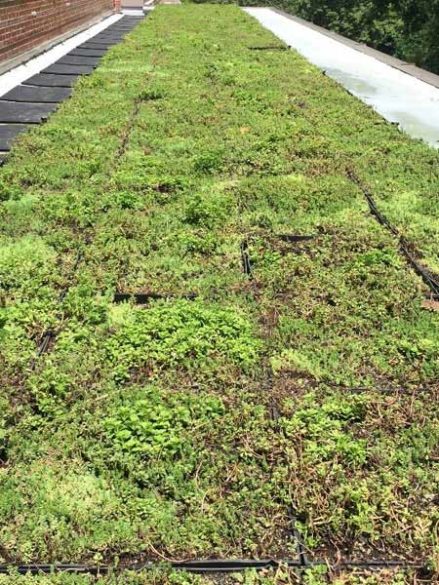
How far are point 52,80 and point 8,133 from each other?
3682mm

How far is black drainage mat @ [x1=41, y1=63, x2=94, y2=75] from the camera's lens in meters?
11.5

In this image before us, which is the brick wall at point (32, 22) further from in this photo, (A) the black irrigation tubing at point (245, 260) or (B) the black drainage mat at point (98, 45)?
(A) the black irrigation tubing at point (245, 260)

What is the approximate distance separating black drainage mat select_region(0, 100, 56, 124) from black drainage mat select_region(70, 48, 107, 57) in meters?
5.43

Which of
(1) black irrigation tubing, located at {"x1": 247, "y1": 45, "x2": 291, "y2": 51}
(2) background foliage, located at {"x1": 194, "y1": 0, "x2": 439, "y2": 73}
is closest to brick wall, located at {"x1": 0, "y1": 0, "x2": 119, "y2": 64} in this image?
(1) black irrigation tubing, located at {"x1": 247, "y1": 45, "x2": 291, "y2": 51}

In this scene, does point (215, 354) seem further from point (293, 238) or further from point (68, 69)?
point (68, 69)

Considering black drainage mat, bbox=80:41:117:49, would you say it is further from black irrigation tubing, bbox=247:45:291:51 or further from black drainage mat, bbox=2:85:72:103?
black drainage mat, bbox=2:85:72:103

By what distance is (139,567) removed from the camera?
2.33 meters

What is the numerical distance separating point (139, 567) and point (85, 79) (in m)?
9.96

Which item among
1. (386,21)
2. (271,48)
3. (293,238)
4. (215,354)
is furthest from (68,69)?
(386,21)

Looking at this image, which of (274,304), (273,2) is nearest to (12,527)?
(274,304)

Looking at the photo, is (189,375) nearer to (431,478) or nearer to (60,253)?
(431,478)

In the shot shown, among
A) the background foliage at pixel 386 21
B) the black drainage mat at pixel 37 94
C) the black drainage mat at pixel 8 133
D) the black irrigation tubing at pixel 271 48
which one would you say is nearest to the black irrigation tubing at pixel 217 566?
the black drainage mat at pixel 8 133

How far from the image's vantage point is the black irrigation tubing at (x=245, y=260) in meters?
4.53

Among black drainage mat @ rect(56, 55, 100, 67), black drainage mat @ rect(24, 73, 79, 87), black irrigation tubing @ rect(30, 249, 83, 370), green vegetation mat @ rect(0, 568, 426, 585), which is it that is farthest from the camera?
black drainage mat @ rect(56, 55, 100, 67)
